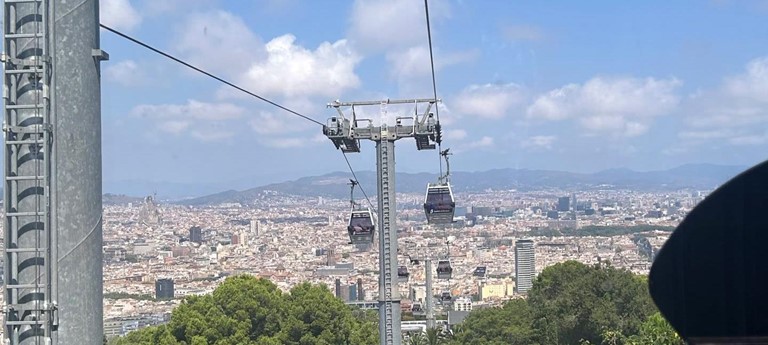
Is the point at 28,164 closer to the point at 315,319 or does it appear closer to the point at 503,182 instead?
the point at 315,319

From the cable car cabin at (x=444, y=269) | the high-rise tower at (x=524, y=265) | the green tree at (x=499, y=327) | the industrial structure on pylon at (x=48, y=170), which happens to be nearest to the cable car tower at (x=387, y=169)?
the cable car cabin at (x=444, y=269)

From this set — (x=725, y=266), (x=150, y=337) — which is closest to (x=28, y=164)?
(x=725, y=266)

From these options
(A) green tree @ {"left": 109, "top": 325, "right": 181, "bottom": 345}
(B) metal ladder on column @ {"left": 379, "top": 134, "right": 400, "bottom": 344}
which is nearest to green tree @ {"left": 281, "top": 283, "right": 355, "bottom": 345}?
(A) green tree @ {"left": 109, "top": 325, "right": 181, "bottom": 345}

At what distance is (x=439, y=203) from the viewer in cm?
1536

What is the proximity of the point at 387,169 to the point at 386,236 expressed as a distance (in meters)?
0.92

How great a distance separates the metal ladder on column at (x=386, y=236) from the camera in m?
13.8

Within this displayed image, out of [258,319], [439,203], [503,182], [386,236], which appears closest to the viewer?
[386,236]

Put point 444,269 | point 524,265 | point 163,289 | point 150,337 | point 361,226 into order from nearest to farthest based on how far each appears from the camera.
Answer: point 361,226
point 444,269
point 150,337
point 163,289
point 524,265

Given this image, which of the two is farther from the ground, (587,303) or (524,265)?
(587,303)

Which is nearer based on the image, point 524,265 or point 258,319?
point 258,319

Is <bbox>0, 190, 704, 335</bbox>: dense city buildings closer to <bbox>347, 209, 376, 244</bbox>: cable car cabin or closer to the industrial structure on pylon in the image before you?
<bbox>347, 209, 376, 244</bbox>: cable car cabin

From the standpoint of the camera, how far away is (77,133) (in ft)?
15.8

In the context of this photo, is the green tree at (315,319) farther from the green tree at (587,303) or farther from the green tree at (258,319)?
the green tree at (587,303)

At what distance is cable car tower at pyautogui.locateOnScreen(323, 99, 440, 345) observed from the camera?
45.3ft
